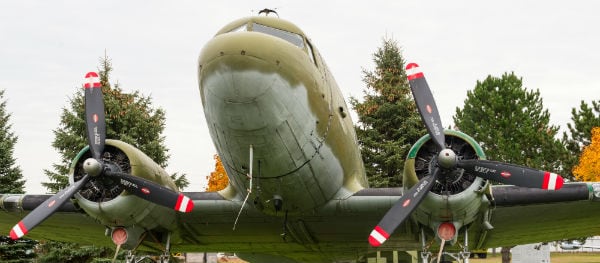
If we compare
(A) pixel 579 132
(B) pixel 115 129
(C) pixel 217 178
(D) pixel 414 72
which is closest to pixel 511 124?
(A) pixel 579 132

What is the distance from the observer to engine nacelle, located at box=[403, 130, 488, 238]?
9.97 m

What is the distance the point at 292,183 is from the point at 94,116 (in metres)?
4.32

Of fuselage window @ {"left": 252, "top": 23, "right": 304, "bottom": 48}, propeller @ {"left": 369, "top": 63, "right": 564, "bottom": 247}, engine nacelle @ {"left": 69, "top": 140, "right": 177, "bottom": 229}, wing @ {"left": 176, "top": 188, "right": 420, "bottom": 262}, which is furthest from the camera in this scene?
wing @ {"left": 176, "top": 188, "right": 420, "bottom": 262}

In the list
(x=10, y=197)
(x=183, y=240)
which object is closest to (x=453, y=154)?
(x=183, y=240)

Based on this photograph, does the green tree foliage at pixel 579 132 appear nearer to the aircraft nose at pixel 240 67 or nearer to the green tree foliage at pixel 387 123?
the green tree foliage at pixel 387 123

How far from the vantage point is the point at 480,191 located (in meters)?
10.0

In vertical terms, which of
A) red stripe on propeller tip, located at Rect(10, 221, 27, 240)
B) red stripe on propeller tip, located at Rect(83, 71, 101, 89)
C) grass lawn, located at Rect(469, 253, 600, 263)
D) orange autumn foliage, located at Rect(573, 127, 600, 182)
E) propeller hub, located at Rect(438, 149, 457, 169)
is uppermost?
orange autumn foliage, located at Rect(573, 127, 600, 182)

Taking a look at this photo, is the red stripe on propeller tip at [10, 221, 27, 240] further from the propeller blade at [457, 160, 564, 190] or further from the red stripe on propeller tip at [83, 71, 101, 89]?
the propeller blade at [457, 160, 564, 190]

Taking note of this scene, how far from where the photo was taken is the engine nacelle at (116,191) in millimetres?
10992

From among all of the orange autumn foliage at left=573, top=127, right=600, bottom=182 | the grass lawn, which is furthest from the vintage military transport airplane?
the grass lawn

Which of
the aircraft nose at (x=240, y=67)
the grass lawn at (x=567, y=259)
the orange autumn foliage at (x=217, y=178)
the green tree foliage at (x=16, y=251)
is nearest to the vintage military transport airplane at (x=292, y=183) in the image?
the aircraft nose at (x=240, y=67)

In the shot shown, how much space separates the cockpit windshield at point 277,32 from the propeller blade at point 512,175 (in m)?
3.45

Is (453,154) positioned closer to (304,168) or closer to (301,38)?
(304,168)

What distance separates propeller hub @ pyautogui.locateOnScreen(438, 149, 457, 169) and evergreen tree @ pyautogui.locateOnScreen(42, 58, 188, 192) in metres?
22.6
